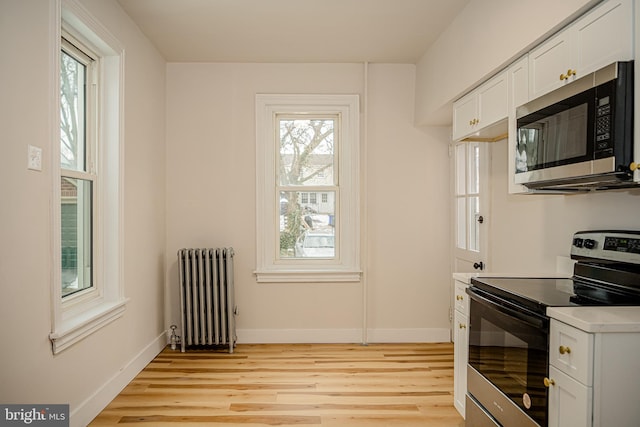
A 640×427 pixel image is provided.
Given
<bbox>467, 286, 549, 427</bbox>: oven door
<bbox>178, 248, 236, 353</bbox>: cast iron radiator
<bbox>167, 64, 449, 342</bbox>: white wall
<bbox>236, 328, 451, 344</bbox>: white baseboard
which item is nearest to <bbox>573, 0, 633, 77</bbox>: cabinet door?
<bbox>467, 286, 549, 427</bbox>: oven door

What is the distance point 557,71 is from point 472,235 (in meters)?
1.88

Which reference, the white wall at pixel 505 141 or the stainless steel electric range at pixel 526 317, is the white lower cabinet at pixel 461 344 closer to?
the stainless steel electric range at pixel 526 317

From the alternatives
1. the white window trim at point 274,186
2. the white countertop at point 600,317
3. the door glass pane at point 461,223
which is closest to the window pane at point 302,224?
the white window trim at point 274,186

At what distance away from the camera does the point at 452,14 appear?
10.6 ft

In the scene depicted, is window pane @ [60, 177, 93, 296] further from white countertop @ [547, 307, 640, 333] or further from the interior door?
the interior door

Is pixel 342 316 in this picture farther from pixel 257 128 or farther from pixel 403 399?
pixel 257 128

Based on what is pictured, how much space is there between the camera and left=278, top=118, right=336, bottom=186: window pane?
14.4ft

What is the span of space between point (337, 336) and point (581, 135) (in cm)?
307

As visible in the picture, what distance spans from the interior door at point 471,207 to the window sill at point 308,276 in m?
1.00

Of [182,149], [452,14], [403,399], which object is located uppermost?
[452,14]

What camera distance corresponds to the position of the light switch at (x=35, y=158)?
6.91ft

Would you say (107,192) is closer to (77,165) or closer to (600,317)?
(77,165)

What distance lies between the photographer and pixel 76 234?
2.84m

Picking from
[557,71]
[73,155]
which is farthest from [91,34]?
[557,71]
